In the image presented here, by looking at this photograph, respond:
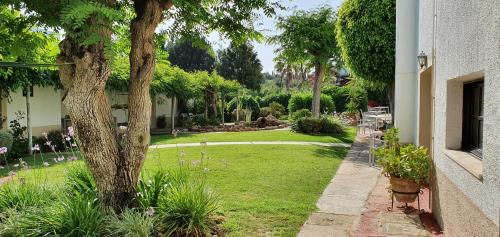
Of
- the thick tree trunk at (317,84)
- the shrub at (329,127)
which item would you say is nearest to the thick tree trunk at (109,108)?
the shrub at (329,127)

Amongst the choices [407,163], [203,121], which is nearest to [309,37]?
[203,121]

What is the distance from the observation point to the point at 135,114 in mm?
5598

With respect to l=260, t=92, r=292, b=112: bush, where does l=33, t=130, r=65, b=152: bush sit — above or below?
below

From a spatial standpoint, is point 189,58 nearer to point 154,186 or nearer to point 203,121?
point 203,121

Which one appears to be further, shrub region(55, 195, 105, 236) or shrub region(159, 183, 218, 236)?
shrub region(159, 183, 218, 236)

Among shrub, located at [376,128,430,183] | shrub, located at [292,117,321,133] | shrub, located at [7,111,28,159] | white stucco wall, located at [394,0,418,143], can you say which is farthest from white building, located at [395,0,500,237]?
shrub, located at [7,111,28,159]

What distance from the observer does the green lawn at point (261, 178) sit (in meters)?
6.15

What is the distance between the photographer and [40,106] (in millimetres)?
16125

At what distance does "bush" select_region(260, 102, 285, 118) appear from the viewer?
2933 cm

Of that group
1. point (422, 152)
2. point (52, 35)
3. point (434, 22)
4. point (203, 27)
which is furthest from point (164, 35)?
point (422, 152)

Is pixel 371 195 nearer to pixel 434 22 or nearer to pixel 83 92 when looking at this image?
pixel 434 22

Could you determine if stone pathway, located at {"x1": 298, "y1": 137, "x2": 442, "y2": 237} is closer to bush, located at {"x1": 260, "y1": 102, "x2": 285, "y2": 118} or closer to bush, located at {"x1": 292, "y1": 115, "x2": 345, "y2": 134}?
bush, located at {"x1": 292, "y1": 115, "x2": 345, "y2": 134}

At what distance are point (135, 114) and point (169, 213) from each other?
1.41 metres

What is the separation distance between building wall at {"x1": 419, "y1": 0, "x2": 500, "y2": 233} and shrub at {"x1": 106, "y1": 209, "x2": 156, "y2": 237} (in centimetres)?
346
